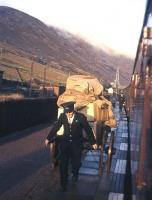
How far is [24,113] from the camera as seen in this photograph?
23.3m

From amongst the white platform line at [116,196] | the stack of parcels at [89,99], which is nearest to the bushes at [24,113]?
the stack of parcels at [89,99]

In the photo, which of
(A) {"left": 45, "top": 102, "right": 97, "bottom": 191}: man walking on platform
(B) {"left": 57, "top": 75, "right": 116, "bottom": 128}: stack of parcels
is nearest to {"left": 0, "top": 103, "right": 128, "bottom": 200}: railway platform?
(A) {"left": 45, "top": 102, "right": 97, "bottom": 191}: man walking on platform

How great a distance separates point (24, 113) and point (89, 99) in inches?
389

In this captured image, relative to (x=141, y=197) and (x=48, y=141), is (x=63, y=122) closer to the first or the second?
(x=48, y=141)

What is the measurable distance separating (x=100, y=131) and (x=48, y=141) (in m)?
2.45

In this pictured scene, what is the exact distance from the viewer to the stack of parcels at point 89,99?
1355cm

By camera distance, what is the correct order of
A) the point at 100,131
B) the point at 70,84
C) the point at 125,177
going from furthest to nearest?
the point at 70,84, the point at 100,131, the point at 125,177

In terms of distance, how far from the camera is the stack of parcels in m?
13.5

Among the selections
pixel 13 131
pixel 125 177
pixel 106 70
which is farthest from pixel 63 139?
pixel 106 70

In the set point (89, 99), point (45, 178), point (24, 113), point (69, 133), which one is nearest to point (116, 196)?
point (69, 133)

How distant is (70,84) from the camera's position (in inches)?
548

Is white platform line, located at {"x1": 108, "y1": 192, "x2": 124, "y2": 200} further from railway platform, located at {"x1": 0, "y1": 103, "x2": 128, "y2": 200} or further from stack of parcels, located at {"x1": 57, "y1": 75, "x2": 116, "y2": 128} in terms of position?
stack of parcels, located at {"x1": 57, "y1": 75, "x2": 116, "y2": 128}

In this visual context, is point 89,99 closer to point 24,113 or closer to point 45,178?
point 45,178

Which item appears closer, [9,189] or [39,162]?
[9,189]
